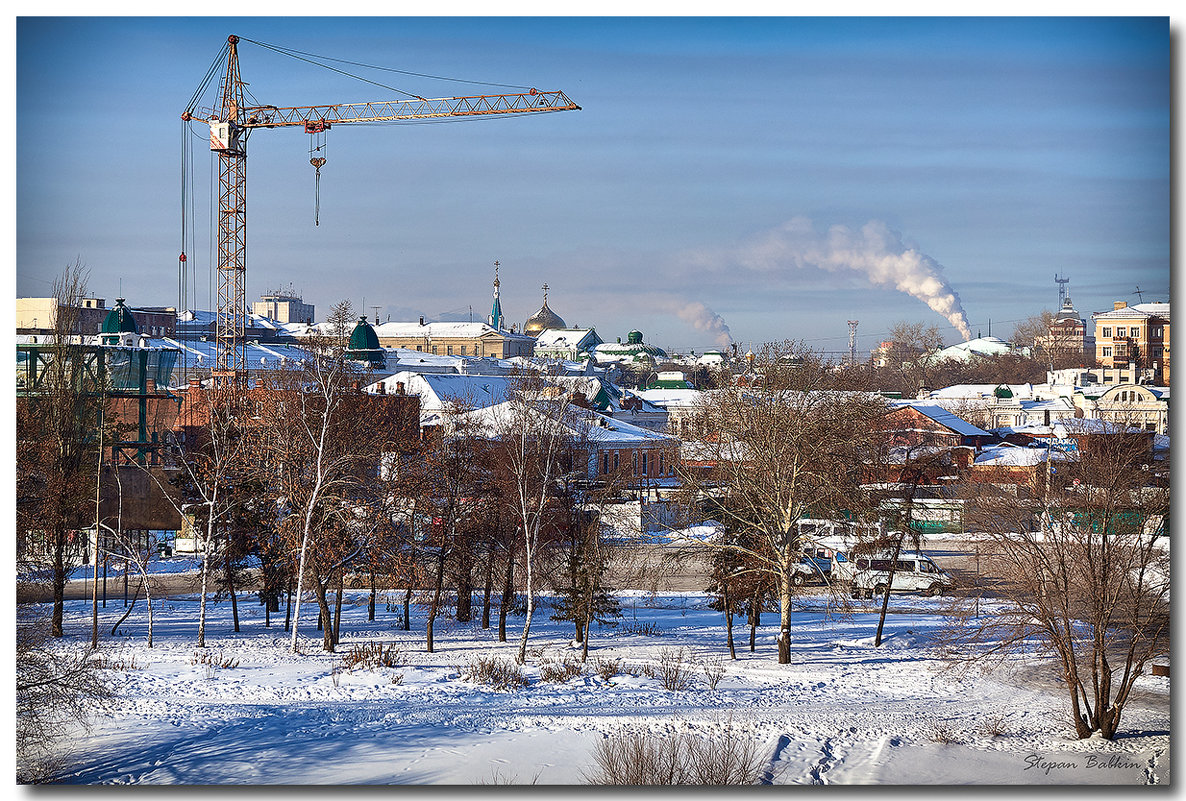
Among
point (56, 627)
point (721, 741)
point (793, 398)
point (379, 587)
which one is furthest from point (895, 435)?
point (56, 627)

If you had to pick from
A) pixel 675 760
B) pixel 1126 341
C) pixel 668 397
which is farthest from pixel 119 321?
pixel 675 760

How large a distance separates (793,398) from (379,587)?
483 inches

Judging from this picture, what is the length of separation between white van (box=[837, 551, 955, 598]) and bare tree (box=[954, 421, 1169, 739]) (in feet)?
38.3

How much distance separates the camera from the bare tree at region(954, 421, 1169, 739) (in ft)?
41.2

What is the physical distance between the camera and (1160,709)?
12.2 meters

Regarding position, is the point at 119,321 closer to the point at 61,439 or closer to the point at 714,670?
the point at 61,439

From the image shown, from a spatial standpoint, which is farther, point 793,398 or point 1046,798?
point 793,398

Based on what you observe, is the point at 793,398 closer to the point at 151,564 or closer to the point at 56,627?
the point at 56,627

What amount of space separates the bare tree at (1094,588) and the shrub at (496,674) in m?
6.25

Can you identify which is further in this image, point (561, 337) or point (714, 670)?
point (561, 337)

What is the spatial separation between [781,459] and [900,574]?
35.2 feet

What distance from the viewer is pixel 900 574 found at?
27.5 m

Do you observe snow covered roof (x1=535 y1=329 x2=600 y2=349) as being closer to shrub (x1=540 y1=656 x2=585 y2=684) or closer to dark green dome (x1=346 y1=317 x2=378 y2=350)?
dark green dome (x1=346 y1=317 x2=378 y2=350)

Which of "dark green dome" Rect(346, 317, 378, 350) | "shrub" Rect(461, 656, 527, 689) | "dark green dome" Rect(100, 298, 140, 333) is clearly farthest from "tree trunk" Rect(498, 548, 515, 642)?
"dark green dome" Rect(346, 317, 378, 350)
